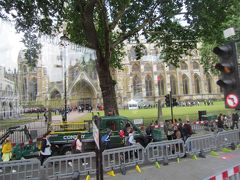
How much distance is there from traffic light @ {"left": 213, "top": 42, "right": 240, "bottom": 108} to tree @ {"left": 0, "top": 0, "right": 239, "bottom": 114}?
10.6 metres

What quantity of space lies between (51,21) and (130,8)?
512 cm

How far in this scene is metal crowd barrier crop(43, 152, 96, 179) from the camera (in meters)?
8.34

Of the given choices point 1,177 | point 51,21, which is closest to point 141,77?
point 51,21

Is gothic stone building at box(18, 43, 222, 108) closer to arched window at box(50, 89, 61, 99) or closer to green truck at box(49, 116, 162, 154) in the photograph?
arched window at box(50, 89, 61, 99)

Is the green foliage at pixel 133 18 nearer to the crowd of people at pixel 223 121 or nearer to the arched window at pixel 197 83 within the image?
the crowd of people at pixel 223 121

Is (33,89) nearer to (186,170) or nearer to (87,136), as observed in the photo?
(87,136)

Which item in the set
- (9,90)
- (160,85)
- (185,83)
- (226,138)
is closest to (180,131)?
(226,138)

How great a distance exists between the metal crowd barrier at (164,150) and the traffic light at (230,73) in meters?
5.95

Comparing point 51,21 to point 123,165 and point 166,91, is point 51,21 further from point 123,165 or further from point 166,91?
point 166,91

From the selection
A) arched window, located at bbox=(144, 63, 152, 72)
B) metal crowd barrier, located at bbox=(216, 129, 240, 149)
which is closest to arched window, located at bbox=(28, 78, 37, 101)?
arched window, located at bbox=(144, 63, 152, 72)

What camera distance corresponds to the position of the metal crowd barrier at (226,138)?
1208 centimetres

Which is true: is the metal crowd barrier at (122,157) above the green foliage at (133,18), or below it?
below

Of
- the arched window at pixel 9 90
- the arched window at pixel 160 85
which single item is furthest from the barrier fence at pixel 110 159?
the arched window at pixel 160 85

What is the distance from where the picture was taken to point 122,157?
31.4ft
